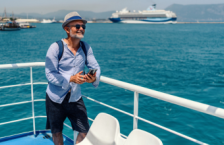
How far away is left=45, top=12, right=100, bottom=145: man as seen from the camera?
191 cm

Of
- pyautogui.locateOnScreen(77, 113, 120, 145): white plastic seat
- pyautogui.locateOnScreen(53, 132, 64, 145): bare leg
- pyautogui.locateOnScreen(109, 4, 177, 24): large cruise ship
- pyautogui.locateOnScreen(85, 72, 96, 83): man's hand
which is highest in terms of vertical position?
pyautogui.locateOnScreen(109, 4, 177, 24): large cruise ship

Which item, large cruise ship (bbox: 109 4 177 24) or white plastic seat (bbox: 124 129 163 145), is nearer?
white plastic seat (bbox: 124 129 163 145)

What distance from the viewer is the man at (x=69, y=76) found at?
1.91m

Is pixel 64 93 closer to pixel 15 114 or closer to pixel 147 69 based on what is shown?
pixel 15 114

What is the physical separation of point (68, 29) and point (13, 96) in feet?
31.5

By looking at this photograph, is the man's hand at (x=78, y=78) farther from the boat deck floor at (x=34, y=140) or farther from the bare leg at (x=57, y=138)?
the boat deck floor at (x=34, y=140)

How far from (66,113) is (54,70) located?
49cm

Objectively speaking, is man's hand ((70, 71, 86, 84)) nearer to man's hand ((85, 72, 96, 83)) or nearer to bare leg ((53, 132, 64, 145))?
man's hand ((85, 72, 96, 83))

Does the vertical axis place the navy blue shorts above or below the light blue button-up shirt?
below

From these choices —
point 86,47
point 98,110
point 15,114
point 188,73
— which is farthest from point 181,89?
point 86,47

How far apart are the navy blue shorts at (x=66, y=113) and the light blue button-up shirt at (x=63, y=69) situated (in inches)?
2.6

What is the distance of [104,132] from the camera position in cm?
196

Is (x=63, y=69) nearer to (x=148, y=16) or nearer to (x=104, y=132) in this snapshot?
(x=104, y=132)

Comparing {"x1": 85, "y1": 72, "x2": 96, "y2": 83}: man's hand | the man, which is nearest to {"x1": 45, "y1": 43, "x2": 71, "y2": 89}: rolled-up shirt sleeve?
the man
